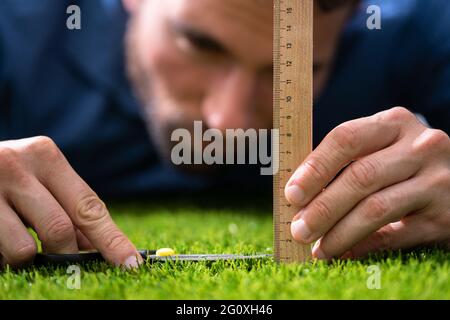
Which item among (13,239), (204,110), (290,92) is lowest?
(13,239)

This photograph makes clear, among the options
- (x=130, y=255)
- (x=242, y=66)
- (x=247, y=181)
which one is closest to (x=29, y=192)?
(x=130, y=255)

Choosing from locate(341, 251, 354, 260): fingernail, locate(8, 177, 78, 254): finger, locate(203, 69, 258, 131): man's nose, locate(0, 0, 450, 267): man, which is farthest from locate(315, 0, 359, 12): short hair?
locate(8, 177, 78, 254): finger

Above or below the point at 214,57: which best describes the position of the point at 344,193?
below

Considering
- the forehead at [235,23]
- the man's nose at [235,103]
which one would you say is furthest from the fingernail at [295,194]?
the forehead at [235,23]

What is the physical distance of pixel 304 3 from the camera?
1917mm

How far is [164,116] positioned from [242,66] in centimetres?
103

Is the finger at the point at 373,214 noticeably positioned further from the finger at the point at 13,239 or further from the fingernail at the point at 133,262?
the finger at the point at 13,239

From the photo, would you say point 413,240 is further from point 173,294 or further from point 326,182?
point 173,294

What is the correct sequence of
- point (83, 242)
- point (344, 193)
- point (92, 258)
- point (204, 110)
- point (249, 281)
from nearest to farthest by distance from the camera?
point (249, 281), point (344, 193), point (92, 258), point (83, 242), point (204, 110)

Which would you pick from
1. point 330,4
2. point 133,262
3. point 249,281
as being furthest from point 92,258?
point 330,4

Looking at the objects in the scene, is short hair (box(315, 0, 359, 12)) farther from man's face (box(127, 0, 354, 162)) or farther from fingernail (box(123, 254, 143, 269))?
fingernail (box(123, 254, 143, 269))

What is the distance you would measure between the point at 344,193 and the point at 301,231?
0.18 metres

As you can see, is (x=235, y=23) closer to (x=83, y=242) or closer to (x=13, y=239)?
(x=83, y=242)

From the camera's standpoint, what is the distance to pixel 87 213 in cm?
190
